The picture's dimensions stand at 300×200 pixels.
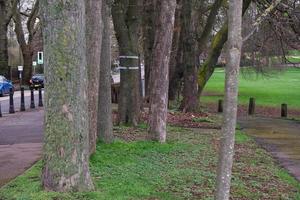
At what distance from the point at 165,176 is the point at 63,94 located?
257cm

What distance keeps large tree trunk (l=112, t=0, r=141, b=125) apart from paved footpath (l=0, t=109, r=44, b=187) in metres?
2.39

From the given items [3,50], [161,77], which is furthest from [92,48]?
[3,50]

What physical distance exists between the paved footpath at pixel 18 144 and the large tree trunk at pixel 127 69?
239 cm

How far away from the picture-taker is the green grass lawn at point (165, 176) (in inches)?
278

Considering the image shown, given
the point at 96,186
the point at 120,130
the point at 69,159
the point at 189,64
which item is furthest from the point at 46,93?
the point at 189,64

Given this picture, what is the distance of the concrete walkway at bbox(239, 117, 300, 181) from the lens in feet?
35.9

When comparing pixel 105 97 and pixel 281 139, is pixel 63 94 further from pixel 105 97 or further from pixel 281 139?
pixel 281 139

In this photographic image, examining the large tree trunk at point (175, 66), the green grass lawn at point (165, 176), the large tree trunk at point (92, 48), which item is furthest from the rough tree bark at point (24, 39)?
the large tree trunk at point (92, 48)

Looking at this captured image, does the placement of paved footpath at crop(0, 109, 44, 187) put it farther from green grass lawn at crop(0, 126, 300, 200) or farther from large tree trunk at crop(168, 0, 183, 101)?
large tree trunk at crop(168, 0, 183, 101)

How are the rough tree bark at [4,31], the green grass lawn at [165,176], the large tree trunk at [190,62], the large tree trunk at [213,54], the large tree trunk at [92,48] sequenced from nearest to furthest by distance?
the green grass lawn at [165,176] < the large tree trunk at [92,48] < the large tree trunk at [190,62] < the large tree trunk at [213,54] < the rough tree bark at [4,31]

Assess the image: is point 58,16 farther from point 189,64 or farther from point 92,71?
point 189,64

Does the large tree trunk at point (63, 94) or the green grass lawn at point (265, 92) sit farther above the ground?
the large tree trunk at point (63, 94)

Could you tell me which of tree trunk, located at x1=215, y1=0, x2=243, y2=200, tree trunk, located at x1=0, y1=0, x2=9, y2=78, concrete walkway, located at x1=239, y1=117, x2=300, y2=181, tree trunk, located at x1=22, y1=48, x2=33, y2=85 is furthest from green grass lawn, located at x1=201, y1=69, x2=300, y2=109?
tree trunk, located at x1=215, y1=0, x2=243, y2=200

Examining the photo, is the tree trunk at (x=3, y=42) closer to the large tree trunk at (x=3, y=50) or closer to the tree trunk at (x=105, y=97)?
the large tree trunk at (x=3, y=50)
